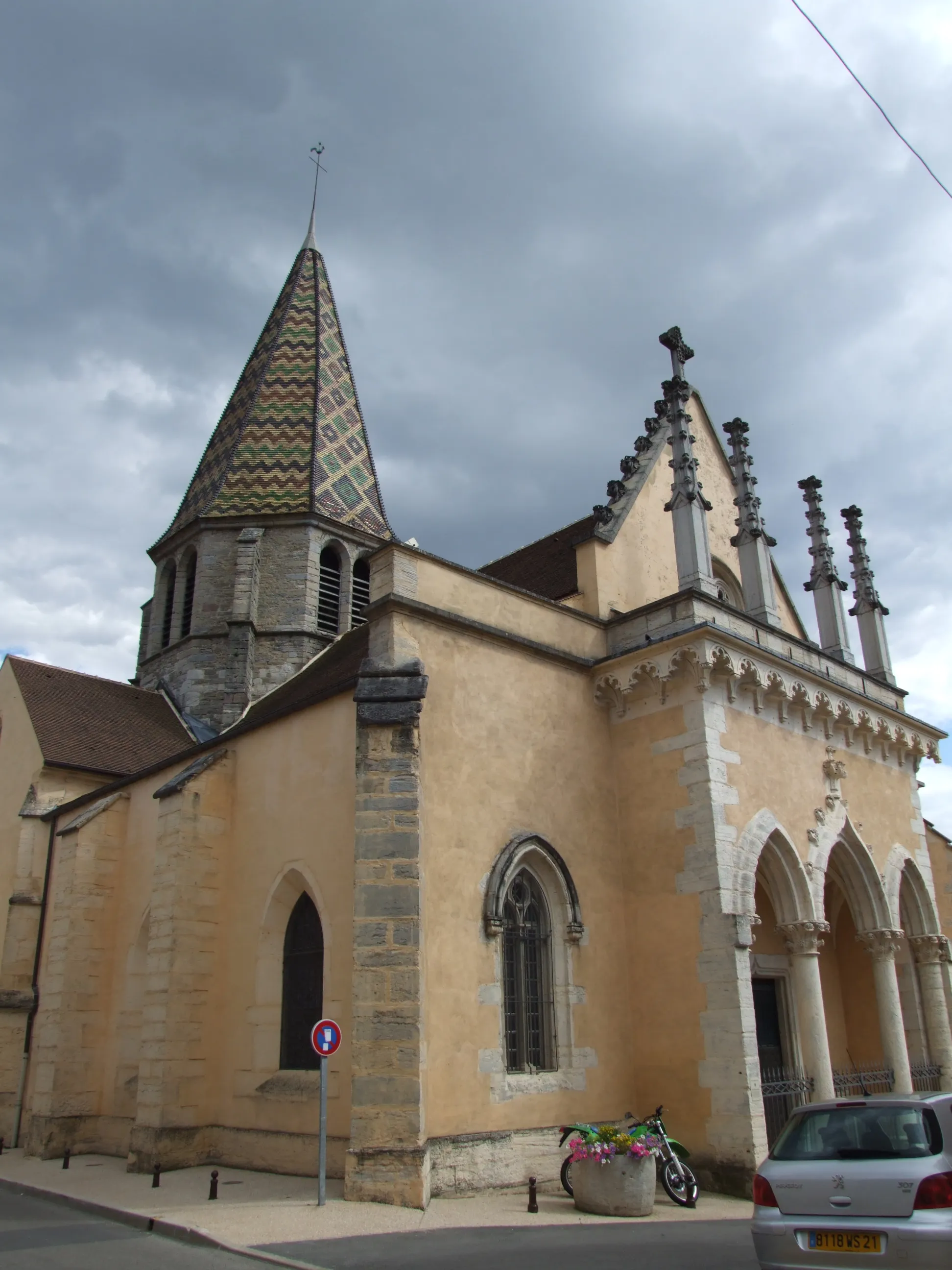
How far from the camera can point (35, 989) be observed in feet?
52.0

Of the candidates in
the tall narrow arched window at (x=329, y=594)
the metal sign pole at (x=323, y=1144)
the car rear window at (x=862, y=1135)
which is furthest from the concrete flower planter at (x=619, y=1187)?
the tall narrow arched window at (x=329, y=594)

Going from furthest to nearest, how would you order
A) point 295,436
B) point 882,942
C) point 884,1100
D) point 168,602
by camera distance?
point 295,436, point 168,602, point 882,942, point 884,1100

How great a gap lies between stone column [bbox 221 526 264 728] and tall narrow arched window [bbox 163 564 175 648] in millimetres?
2380

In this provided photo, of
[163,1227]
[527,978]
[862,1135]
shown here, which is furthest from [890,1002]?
[163,1227]

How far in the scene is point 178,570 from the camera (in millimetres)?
22484

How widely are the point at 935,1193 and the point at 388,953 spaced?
5.16m

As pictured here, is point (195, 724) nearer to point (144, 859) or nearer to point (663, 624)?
point (144, 859)

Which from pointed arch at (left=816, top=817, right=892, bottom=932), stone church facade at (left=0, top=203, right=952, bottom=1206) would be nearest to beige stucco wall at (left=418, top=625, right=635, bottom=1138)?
stone church facade at (left=0, top=203, right=952, bottom=1206)

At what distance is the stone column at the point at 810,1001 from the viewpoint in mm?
11438

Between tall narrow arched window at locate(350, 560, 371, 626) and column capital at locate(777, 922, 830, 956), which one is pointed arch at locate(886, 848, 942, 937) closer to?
column capital at locate(777, 922, 830, 956)

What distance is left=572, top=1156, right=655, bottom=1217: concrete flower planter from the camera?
28.5 ft

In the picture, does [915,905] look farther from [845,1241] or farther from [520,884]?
[845,1241]

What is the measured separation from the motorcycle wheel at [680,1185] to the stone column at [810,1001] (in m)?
2.48

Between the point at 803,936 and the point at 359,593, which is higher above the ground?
the point at 359,593
